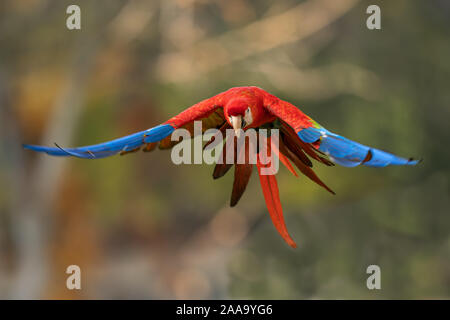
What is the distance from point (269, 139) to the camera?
3.74 ft

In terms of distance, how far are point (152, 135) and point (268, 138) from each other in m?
0.27

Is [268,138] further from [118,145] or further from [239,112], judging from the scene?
[118,145]

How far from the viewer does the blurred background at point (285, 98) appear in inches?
131

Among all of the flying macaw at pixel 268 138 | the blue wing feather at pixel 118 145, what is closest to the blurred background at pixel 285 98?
the flying macaw at pixel 268 138

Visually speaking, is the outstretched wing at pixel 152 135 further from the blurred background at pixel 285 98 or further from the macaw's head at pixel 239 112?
the blurred background at pixel 285 98

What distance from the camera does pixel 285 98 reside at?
337 cm

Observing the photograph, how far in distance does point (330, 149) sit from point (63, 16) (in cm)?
297

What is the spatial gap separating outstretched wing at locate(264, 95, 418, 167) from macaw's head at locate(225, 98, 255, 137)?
0.19 feet

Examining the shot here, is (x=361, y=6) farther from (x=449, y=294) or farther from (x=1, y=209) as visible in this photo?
(x=1, y=209)

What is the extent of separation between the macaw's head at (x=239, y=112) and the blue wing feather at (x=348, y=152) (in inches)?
4.7

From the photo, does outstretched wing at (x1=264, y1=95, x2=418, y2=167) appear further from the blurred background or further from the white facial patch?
the blurred background

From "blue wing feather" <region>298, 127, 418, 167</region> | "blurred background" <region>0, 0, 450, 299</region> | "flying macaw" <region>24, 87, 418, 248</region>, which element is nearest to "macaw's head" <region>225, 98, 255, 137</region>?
"flying macaw" <region>24, 87, 418, 248</region>

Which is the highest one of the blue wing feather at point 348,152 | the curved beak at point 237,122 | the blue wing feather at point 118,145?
the curved beak at point 237,122

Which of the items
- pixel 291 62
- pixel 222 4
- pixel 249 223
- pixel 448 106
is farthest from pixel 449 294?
pixel 222 4
